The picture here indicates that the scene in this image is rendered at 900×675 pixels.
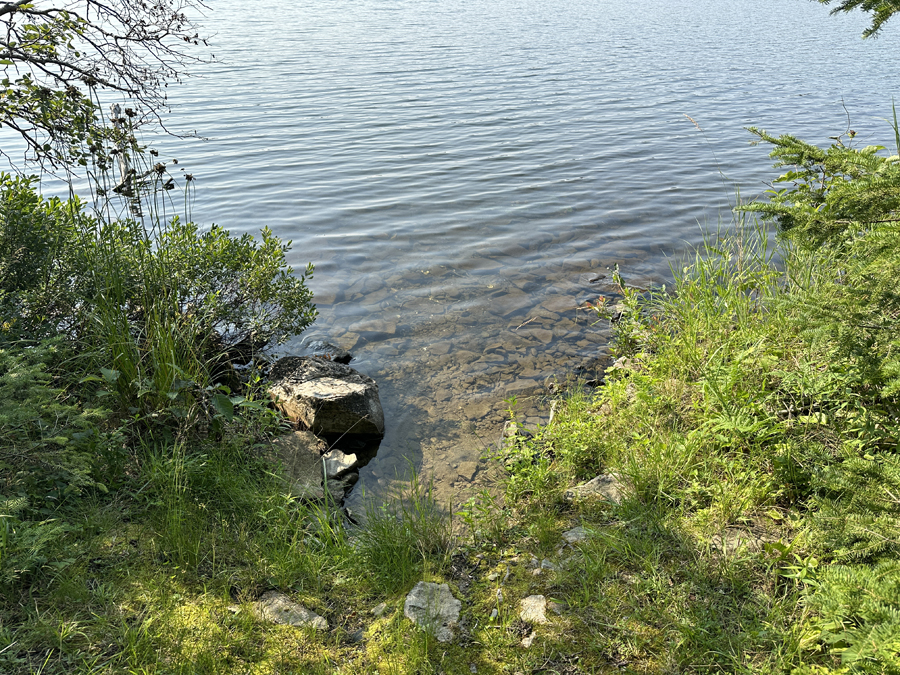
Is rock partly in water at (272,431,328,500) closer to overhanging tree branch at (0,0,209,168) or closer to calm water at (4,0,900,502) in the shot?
calm water at (4,0,900,502)

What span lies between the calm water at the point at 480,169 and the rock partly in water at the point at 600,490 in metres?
1.07

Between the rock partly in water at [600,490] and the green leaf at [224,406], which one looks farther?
the green leaf at [224,406]

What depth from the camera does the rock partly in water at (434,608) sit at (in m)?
3.01

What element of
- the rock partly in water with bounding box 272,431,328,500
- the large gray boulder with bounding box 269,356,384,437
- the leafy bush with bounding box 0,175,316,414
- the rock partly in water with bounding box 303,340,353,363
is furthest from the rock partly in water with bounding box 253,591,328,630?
the rock partly in water with bounding box 303,340,353,363

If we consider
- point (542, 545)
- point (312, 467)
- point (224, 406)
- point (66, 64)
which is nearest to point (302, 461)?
point (312, 467)

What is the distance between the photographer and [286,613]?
3.07 meters

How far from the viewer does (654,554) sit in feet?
10.4

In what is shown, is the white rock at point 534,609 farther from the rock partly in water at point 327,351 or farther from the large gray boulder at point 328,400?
the rock partly in water at point 327,351

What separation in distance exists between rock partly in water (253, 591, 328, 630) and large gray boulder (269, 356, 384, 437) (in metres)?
2.16

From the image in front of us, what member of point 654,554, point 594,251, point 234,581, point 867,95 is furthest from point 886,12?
point 867,95

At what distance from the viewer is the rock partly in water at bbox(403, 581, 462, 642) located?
3014 millimetres

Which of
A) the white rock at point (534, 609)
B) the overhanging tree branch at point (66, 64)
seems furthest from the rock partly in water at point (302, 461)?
the overhanging tree branch at point (66, 64)

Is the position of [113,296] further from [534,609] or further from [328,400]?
[534,609]

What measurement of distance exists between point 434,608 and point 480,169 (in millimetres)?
10347
